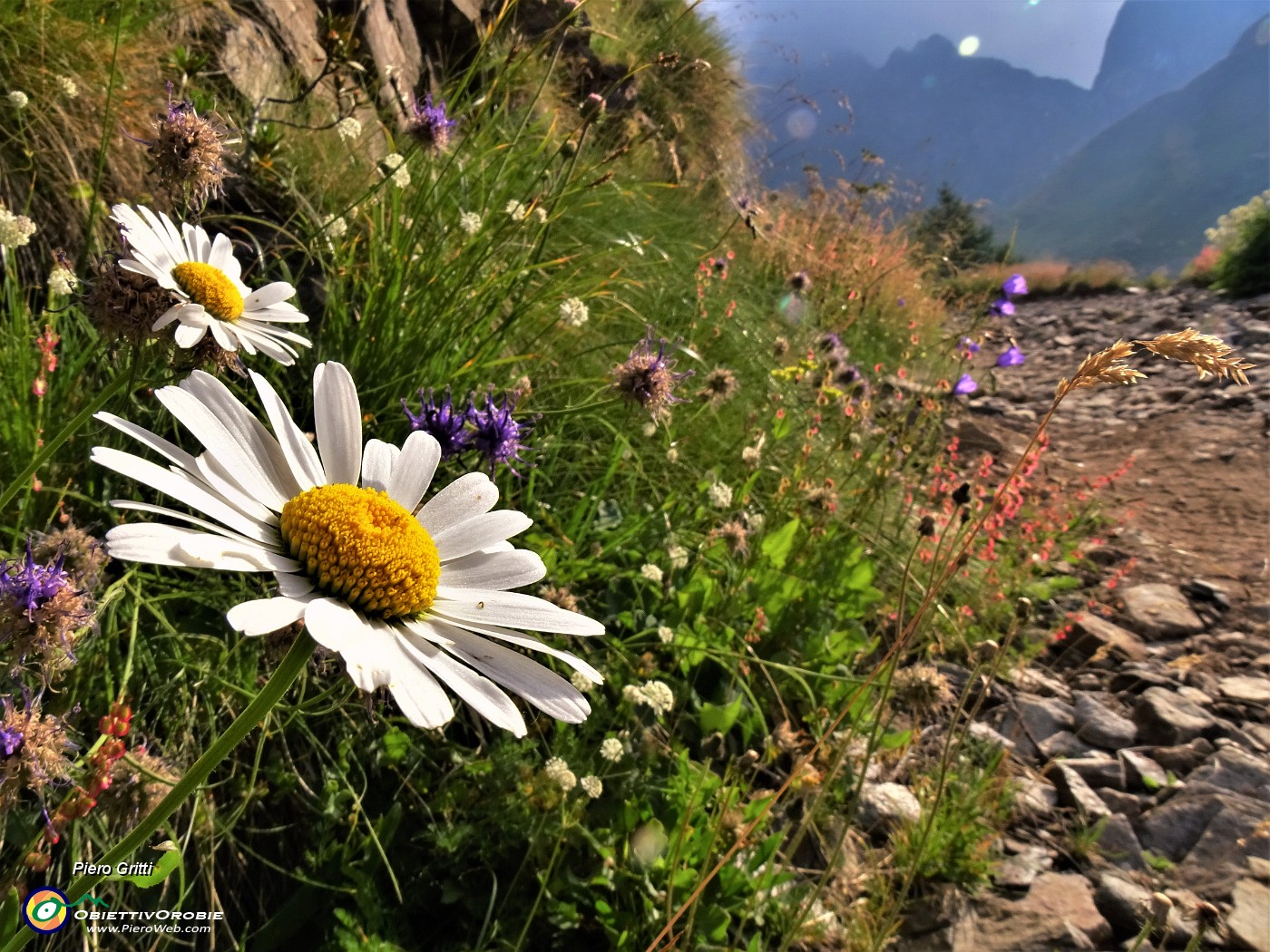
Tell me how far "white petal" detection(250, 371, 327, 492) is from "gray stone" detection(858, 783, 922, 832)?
1737mm

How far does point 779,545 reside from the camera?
222cm

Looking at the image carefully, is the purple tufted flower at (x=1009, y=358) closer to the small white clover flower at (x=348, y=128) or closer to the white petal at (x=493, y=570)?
the small white clover flower at (x=348, y=128)

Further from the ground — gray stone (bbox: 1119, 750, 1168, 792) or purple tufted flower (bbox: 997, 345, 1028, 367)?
purple tufted flower (bbox: 997, 345, 1028, 367)

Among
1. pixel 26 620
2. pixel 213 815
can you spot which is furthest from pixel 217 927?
pixel 26 620

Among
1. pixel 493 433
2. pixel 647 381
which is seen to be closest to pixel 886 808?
pixel 647 381

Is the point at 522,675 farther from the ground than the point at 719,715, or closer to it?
farther from the ground

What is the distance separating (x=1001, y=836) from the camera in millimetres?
1953

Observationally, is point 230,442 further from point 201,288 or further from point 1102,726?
point 1102,726

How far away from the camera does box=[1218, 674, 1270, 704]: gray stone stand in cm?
275

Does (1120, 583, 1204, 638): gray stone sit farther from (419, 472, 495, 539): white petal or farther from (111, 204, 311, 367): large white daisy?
(111, 204, 311, 367): large white daisy

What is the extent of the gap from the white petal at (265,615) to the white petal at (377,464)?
25 centimetres

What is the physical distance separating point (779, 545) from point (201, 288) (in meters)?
1.69

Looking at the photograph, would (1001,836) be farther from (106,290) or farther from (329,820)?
(106,290)

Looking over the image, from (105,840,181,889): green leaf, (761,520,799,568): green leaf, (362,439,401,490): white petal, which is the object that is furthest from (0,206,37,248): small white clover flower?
(761,520,799,568): green leaf
